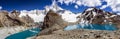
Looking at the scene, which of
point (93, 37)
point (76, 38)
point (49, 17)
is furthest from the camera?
point (49, 17)

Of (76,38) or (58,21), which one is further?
(58,21)

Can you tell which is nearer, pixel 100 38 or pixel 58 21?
pixel 100 38

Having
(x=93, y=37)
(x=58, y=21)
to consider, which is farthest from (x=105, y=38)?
(x=58, y=21)

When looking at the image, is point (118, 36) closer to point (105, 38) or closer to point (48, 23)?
point (105, 38)

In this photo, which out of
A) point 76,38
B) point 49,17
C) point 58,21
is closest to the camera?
point 76,38

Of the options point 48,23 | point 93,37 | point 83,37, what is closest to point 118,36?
point 93,37

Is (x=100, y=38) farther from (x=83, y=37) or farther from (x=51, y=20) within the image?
(x=51, y=20)

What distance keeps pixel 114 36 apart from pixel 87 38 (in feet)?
16.5

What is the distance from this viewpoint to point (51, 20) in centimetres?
13050

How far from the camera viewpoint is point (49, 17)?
447 ft

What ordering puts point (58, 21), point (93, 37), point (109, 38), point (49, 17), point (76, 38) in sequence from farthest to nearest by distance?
point (49, 17)
point (58, 21)
point (76, 38)
point (93, 37)
point (109, 38)

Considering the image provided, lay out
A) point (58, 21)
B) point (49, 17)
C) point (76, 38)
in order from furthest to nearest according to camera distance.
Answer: point (49, 17) → point (58, 21) → point (76, 38)

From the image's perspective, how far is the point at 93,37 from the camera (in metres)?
37.2

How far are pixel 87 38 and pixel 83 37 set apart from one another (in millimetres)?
1570
